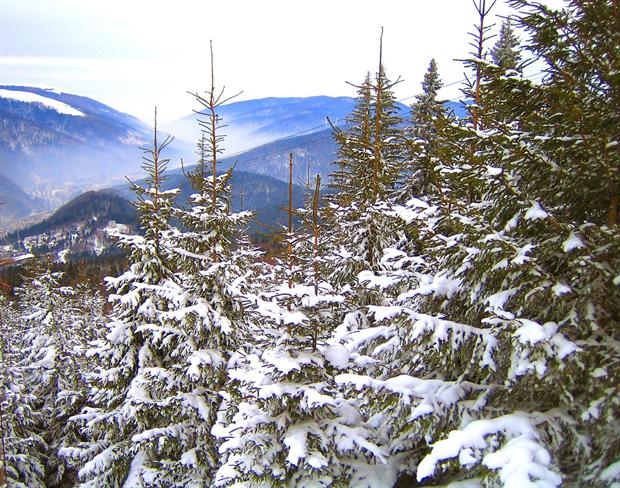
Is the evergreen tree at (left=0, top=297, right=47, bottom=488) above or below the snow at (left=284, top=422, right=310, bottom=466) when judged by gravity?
below

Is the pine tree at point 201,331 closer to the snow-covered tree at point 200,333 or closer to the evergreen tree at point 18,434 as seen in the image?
the snow-covered tree at point 200,333

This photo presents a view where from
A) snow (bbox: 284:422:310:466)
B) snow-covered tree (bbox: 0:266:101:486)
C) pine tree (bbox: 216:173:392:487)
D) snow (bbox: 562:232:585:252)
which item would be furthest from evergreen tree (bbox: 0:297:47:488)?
snow (bbox: 562:232:585:252)

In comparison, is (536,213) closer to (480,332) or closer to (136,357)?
(480,332)

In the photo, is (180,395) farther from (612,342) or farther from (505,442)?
(612,342)

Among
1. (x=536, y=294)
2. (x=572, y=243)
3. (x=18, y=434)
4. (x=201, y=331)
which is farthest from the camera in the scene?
(x=18, y=434)

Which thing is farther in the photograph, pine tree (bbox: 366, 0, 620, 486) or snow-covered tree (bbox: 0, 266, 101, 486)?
snow-covered tree (bbox: 0, 266, 101, 486)

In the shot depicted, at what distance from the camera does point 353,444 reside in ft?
19.0

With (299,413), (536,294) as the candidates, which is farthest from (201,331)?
(536,294)

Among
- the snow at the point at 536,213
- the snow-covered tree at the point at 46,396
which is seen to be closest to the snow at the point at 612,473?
the snow at the point at 536,213

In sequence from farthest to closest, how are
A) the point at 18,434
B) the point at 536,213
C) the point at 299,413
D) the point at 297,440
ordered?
the point at 18,434 → the point at 299,413 → the point at 297,440 → the point at 536,213

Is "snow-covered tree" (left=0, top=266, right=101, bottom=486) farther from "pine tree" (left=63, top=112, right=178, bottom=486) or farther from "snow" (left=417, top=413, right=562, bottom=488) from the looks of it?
"snow" (left=417, top=413, right=562, bottom=488)

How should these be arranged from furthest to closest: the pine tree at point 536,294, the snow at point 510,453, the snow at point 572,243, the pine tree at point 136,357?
the pine tree at point 136,357 < the snow at point 572,243 < the pine tree at point 536,294 < the snow at point 510,453

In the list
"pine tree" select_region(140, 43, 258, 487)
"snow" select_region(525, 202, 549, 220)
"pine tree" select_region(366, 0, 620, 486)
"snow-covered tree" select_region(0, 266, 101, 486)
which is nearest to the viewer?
"pine tree" select_region(366, 0, 620, 486)

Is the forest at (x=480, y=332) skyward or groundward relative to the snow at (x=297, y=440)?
skyward
